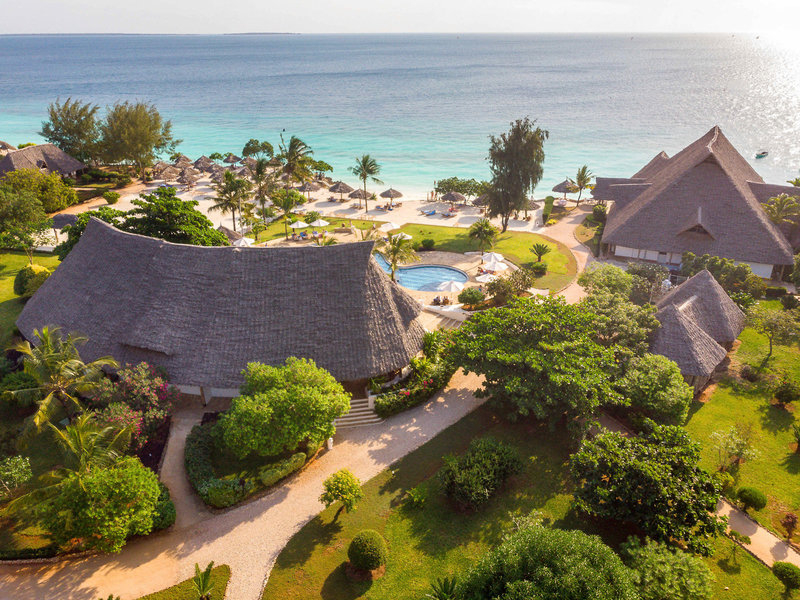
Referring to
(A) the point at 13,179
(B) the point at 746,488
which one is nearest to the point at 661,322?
(B) the point at 746,488

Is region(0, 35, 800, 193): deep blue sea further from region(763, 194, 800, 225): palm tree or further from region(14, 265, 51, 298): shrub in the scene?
region(14, 265, 51, 298): shrub

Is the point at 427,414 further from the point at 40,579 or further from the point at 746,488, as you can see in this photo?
the point at 40,579

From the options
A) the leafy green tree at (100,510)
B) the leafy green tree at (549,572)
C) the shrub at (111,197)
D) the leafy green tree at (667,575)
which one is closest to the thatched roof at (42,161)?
the shrub at (111,197)

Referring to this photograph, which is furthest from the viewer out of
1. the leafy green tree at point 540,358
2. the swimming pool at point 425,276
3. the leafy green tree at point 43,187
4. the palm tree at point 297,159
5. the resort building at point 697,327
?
the palm tree at point 297,159

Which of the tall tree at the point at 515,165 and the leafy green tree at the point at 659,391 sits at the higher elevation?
the tall tree at the point at 515,165

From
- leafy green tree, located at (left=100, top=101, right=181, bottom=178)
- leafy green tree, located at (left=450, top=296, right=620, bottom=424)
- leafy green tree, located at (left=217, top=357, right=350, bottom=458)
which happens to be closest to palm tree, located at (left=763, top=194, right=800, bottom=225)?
leafy green tree, located at (left=450, top=296, right=620, bottom=424)

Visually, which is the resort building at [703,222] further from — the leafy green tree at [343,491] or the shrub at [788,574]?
the leafy green tree at [343,491]

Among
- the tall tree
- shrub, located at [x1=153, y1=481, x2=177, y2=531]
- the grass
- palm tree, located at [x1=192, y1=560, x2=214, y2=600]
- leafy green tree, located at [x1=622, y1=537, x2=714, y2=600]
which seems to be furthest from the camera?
the tall tree
